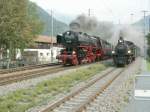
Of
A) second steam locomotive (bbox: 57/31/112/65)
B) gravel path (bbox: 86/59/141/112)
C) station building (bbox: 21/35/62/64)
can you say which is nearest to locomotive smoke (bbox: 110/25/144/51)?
station building (bbox: 21/35/62/64)

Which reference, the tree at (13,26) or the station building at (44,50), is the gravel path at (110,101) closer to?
the tree at (13,26)

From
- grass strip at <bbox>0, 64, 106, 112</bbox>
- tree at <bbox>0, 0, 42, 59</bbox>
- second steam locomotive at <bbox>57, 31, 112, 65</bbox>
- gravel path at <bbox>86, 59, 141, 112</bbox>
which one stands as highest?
tree at <bbox>0, 0, 42, 59</bbox>

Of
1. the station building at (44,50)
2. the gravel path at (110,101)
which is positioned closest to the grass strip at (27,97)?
the gravel path at (110,101)

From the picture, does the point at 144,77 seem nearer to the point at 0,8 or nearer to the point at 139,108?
the point at 139,108

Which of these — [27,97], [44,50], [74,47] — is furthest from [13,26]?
[44,50]

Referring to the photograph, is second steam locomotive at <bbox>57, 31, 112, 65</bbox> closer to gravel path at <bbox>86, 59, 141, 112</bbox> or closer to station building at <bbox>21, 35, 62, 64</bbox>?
station building at <bbox>21, 35, 62, 64</bbox>

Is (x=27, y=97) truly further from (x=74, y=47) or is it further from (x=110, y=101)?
(x=74, y=47)

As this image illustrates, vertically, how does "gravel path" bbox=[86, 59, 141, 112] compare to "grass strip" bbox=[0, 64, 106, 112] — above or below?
below

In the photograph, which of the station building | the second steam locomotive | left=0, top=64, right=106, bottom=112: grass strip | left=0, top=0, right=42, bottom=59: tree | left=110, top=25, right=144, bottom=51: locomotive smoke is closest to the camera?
left=0, top=64, right=106, bottom=112: grass strip

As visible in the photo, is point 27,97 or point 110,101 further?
point 27,97

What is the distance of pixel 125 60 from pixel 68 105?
2894 centimetres

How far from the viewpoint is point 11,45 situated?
42.1 m

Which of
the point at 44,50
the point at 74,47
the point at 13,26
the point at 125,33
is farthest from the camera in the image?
the point at 125,33

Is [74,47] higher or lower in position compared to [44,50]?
lower
